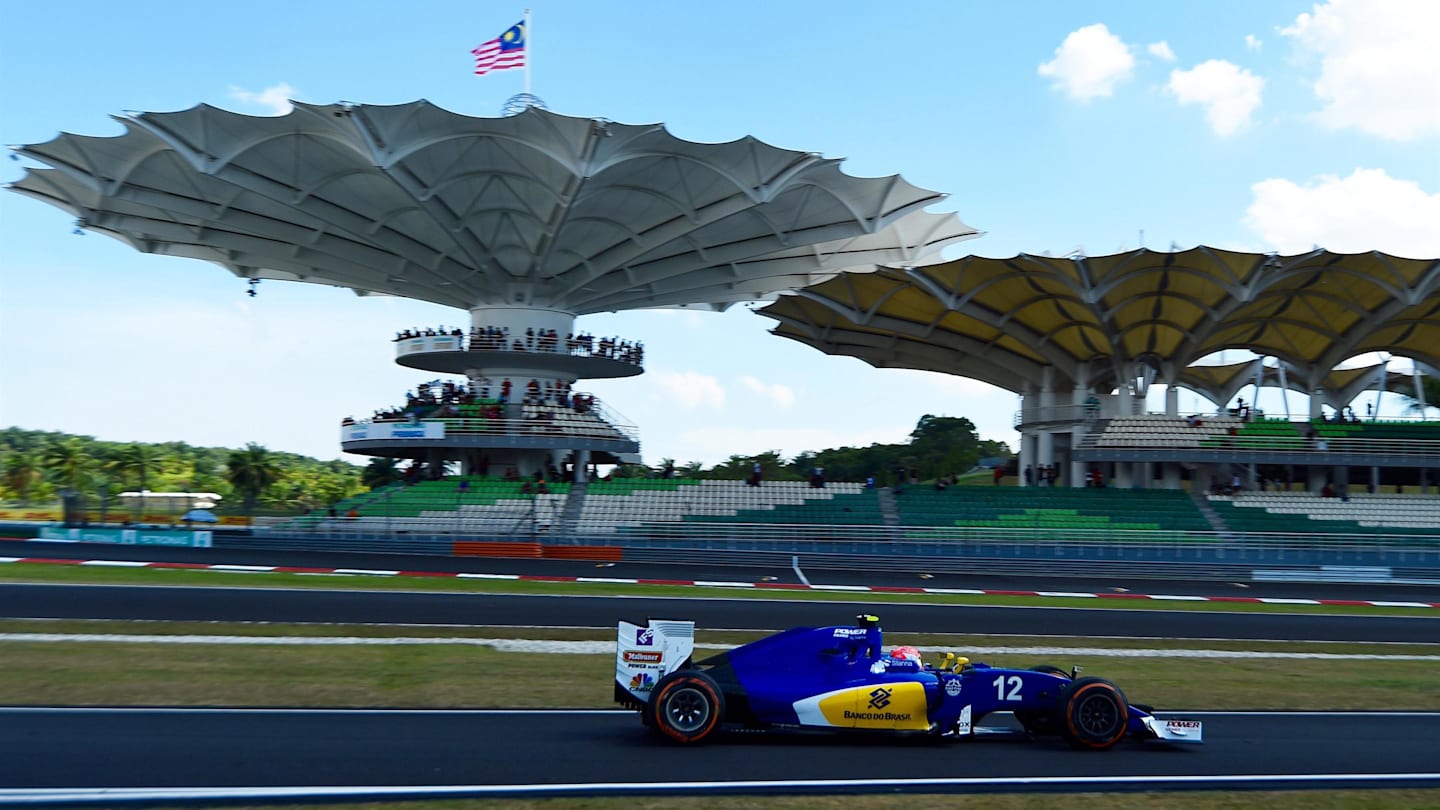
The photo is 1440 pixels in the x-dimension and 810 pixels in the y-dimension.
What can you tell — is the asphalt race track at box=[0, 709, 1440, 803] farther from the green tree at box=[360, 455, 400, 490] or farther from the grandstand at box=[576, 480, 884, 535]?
the green tree at box=[360, 455, 400, 490]

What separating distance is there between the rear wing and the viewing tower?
28223mm

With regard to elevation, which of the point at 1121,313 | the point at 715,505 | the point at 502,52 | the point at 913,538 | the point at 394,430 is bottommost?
the point at 913,538

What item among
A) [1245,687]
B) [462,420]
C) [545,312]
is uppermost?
[545,312]

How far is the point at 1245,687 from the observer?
15.6m

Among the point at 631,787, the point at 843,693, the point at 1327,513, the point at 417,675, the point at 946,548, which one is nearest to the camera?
the point at 631,787

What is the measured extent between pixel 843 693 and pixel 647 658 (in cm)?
205

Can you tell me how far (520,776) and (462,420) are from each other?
38.3 metres

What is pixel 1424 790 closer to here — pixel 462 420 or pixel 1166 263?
pixel 1166 263

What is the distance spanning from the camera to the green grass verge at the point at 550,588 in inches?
1011

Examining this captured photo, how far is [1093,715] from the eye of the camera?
36.0 ft

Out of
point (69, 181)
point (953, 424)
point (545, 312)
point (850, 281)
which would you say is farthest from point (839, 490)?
point (953, 424)

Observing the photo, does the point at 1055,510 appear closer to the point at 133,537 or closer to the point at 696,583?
the point at 696,583

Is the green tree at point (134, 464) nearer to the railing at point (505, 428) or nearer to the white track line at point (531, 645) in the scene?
the railing at point (505, 428)

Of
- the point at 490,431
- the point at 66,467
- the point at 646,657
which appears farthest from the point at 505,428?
the point at 66,467
